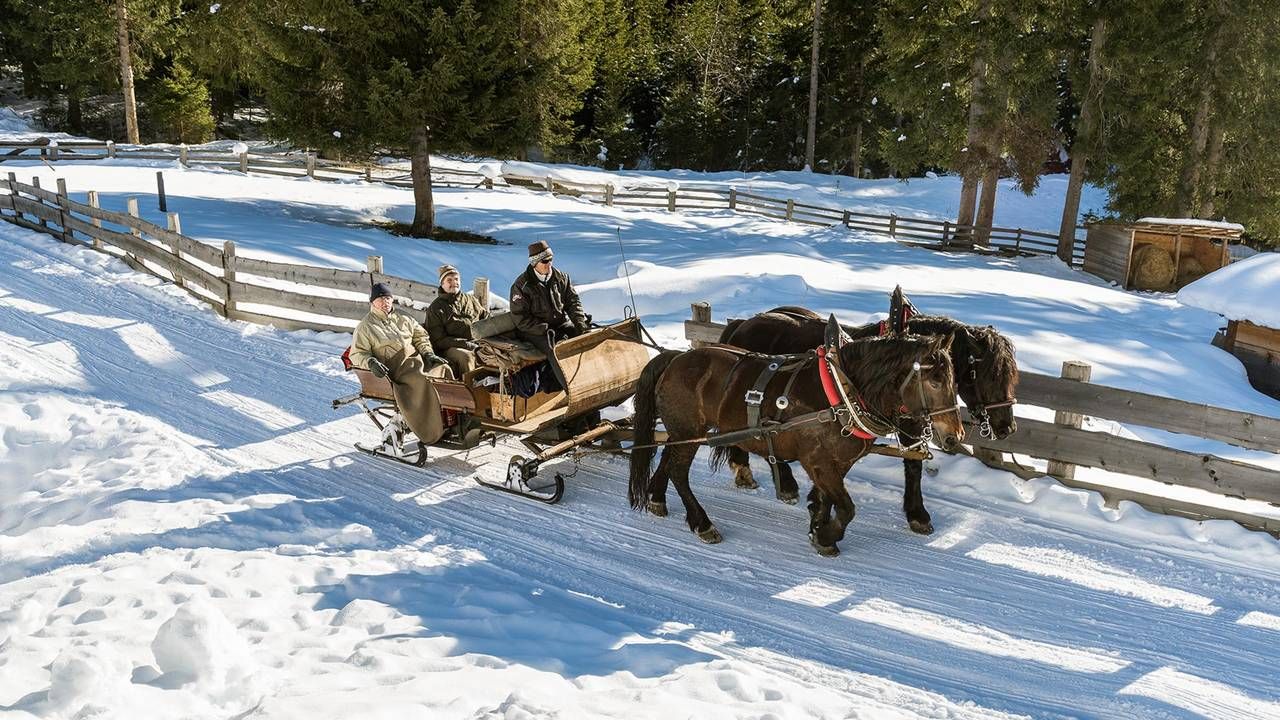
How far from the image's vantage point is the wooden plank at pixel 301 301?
11891mm

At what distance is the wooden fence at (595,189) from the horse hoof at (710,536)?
72.2ft

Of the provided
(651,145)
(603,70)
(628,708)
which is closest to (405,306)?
(628,708)

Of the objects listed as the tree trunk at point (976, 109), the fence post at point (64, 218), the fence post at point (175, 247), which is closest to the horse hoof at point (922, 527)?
the fence post at point (175, 247)

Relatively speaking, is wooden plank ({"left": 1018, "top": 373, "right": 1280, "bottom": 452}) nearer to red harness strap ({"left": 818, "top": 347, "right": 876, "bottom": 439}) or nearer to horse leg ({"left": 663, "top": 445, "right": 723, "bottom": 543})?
red harness strap ({"left": 818, "top": 347, "right": 876, "bottom": 439})

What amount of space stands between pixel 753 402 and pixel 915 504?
1643mm

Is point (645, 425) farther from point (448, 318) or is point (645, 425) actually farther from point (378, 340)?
point (378, 340)

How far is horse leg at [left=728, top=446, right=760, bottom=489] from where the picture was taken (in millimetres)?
7934

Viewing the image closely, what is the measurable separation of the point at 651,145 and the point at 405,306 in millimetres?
38213

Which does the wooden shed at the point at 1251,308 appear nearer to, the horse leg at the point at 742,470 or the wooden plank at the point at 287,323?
the horse leg at the point at 742,470

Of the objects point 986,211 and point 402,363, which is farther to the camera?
point 986,211

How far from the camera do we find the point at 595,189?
32688mm

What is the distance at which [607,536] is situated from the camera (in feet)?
23.3

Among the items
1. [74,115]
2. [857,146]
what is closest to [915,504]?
[857,146]

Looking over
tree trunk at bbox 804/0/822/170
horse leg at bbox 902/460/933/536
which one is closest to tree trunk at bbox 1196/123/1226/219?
tree trunk at bbox 804/0/822/170
